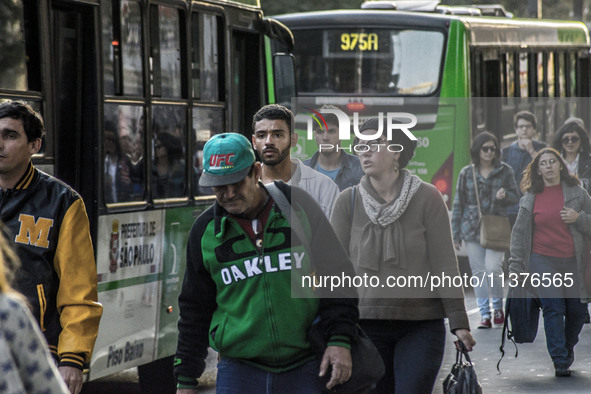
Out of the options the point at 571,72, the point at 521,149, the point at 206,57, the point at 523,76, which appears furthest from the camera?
the point at 571,72

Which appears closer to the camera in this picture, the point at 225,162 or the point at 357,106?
the point at 225,162

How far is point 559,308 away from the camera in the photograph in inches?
389

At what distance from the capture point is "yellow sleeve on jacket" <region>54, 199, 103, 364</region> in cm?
475

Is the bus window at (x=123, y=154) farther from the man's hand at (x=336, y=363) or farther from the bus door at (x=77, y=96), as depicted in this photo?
the man's hand at (x=336, y=363)

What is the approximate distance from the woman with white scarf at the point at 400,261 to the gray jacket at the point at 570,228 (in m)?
3.42

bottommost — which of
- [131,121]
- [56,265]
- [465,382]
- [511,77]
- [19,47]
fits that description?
[465,382]

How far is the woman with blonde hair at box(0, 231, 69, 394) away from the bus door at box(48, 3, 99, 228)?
498 centimetres

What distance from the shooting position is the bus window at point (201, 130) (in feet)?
29.1

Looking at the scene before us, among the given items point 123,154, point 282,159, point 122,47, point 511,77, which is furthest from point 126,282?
point 511,77

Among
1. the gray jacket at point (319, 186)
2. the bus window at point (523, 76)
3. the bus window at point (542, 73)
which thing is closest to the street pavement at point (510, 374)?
the gray jacket at point (319, 186)

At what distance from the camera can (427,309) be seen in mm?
5938

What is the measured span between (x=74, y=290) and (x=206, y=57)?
14.8ft

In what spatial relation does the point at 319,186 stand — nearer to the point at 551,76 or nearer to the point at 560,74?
the point at 551,76
